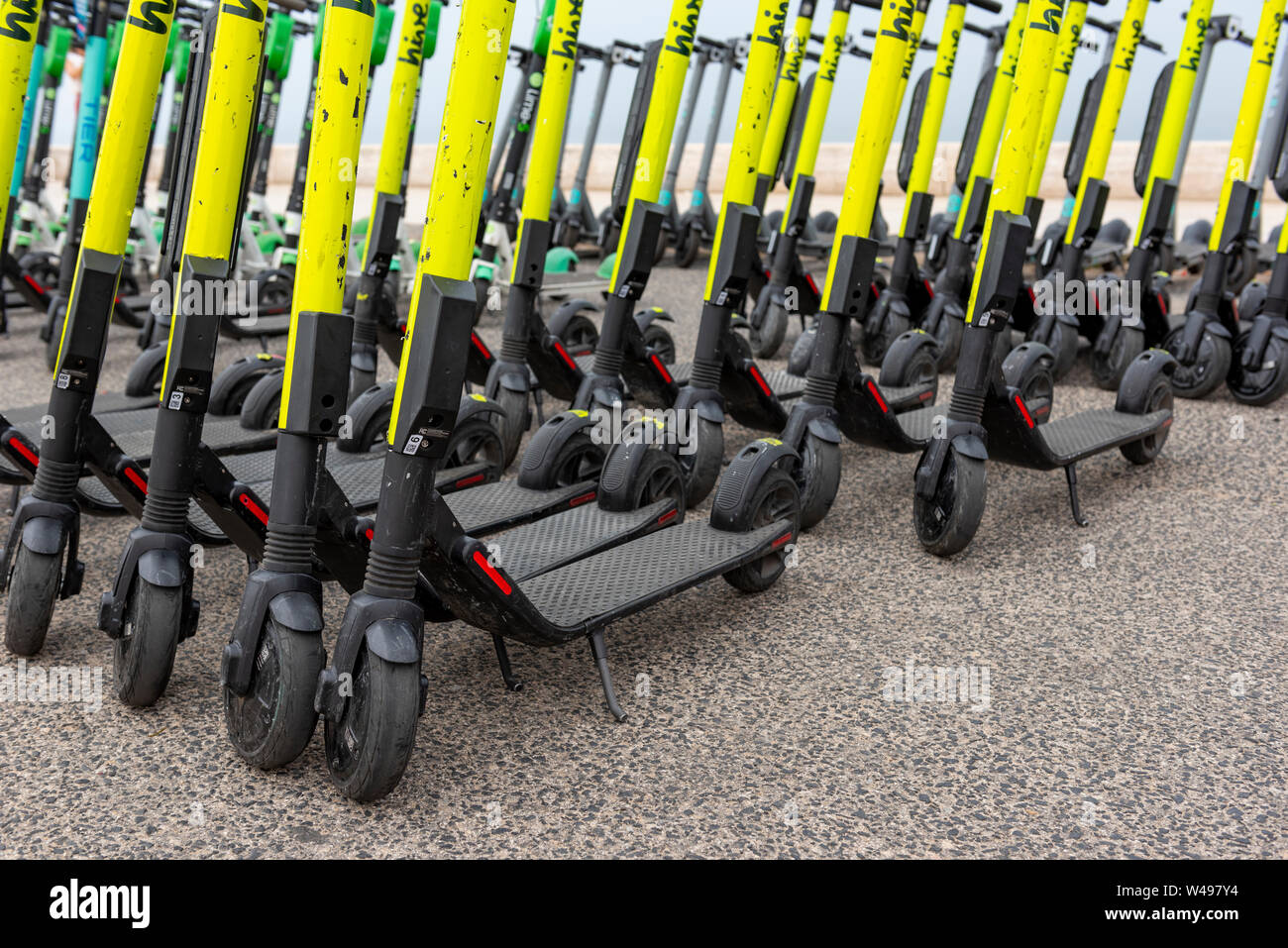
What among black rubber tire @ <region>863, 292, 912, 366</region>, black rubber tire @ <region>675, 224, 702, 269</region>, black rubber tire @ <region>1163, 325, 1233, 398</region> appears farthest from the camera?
black rubber tire @ <region>675, 224, 702, 269</region>

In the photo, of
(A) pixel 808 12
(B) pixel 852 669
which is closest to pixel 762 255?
(A) pixel 808 12

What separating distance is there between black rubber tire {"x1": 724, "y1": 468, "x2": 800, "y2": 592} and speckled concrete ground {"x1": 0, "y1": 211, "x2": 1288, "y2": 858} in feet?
0.22

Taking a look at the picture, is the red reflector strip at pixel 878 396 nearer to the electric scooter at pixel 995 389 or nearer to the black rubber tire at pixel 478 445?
the electric scooter at pixel 995 389

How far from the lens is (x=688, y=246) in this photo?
363 inches

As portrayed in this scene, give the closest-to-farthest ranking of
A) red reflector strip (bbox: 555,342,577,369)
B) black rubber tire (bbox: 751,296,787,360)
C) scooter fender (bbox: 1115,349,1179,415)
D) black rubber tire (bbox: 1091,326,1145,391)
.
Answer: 1. scooter fender (bbox: 1115,349,1179,415)
2. red reflector strip (bbox: 555,342,577,369)
3. black rubber tire (bbox: 1091,326,1145,391)
4. black rubber tire (bbox: 751,296,787,360)

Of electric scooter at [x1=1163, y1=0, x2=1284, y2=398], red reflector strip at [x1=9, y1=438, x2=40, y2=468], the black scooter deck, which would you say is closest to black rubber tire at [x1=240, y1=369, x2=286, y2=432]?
red reflector strip at [x1=9, y1=438, x2=40, y2=468]

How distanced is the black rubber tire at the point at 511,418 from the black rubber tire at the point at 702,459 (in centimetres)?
68

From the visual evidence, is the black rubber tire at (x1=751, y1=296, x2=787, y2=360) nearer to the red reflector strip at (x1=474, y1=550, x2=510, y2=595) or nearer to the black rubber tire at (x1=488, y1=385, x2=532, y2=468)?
the black rubber tire at (x1=488, y1=385, x2=532, y2=468)

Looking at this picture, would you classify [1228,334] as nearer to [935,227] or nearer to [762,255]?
[935,227]

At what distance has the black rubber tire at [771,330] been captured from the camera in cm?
643

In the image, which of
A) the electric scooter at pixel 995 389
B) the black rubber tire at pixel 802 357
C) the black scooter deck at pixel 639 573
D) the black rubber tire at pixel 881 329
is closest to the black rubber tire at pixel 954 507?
the electric scooter at pixel 995 389

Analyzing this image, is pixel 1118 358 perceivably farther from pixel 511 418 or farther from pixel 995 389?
pixel 511 418

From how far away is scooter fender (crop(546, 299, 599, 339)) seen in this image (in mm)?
5277

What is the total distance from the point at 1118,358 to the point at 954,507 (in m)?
2.78
